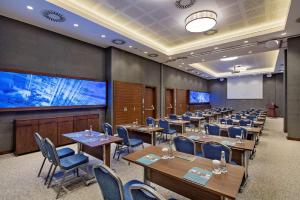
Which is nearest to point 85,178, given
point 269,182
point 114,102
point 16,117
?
point 16,117

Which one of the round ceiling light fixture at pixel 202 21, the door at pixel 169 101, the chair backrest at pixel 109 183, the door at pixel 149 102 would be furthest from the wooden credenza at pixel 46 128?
the door at pixel 169 101

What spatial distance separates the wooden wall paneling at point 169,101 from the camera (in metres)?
10.8

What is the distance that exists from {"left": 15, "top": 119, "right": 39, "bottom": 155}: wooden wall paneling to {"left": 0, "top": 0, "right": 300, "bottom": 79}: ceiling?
3.14 metres

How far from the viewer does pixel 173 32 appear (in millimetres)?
6395

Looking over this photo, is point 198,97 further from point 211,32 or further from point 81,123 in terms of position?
point 81,123

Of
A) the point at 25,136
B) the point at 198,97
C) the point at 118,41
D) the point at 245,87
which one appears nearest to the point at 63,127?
the point at 25,136

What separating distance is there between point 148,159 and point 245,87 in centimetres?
1658

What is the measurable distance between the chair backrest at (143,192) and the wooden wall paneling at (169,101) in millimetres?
9526

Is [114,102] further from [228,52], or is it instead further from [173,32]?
[228,52]

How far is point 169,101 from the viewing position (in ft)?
37.0

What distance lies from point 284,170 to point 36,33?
7.95 metres

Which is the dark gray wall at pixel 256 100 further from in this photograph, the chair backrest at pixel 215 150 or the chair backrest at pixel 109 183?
the chair backrest at pixel 109 183

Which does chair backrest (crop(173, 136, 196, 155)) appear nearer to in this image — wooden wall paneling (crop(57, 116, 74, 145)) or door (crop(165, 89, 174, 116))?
wooden wall paneling (crop(57, 116, 74, 145))

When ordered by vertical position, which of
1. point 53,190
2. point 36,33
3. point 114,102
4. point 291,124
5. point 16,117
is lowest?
point 53,190
